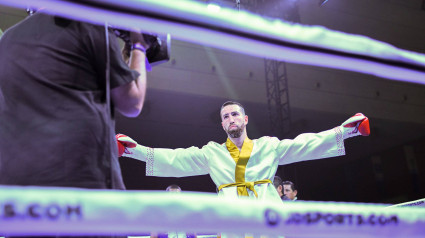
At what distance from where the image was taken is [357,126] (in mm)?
2350

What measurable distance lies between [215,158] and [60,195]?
6.51 ft

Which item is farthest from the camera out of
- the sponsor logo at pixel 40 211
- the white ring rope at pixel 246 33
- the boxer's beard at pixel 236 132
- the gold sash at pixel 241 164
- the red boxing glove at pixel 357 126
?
the boxer's beard at pixel 236 132

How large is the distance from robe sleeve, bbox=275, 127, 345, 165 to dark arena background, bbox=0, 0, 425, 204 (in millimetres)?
4676

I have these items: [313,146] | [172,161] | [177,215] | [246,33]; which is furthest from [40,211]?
[313,146]

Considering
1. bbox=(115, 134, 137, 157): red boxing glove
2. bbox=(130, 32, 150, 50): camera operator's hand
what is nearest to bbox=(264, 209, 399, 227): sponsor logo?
bbox=(130, 32, 150, 50): camera operator's hand

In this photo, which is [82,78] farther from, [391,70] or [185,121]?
[185,121]

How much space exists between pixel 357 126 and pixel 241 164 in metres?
0.70

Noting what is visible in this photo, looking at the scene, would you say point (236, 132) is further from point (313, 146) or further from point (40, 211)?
point (40, 211)

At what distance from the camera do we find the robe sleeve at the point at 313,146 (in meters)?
2.48

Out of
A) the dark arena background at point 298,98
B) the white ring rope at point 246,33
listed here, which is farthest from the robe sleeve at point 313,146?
the dark arena background at point 298,98

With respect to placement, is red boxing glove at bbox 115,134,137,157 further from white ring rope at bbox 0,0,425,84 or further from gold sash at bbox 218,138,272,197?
white ring rope at bbox 0,0,425,84

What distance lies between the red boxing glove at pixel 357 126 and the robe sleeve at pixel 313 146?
0.20 ft

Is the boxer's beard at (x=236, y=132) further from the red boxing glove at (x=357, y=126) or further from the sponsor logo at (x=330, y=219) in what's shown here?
the sponsor logo at (x=330, y=219)

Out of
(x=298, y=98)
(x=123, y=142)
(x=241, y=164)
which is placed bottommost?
(x=241, y=164)
